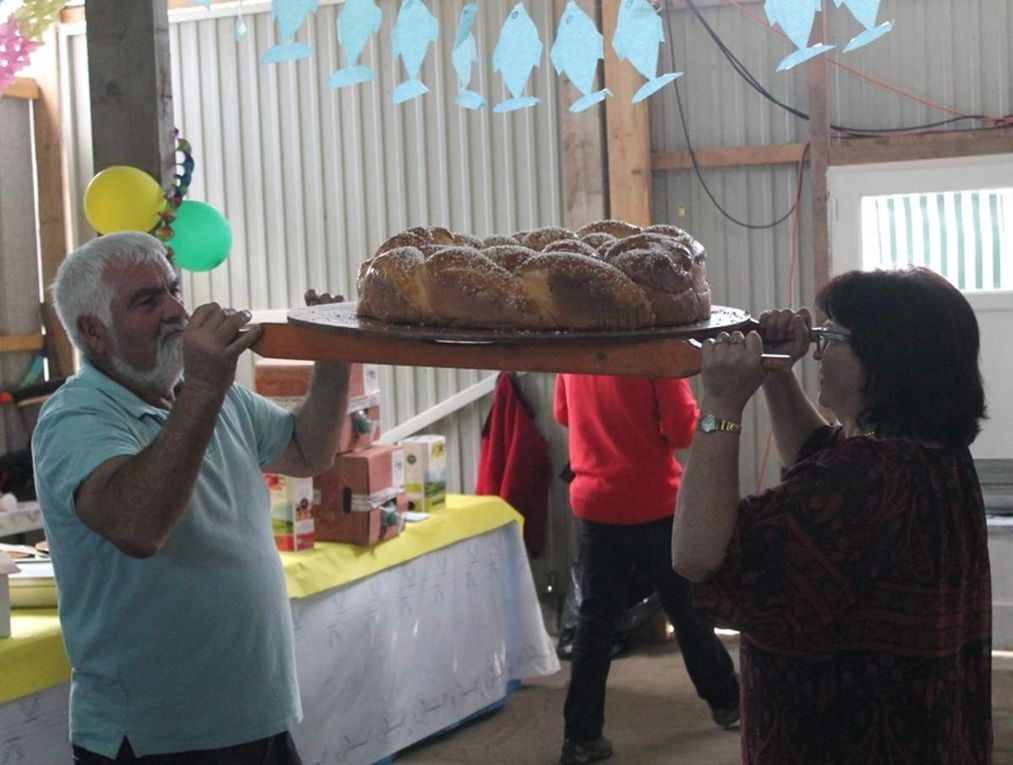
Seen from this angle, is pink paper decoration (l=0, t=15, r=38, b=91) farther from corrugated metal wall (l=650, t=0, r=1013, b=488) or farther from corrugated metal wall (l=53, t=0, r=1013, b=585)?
corrugated metal wall (l=650, t=0, r=1013, b=488)

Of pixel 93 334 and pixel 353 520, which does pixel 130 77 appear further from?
pixel 353 520

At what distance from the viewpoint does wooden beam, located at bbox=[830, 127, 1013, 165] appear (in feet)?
16.5

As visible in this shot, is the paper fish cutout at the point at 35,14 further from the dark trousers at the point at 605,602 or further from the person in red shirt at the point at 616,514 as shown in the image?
the dark trousers at the point at 605,602

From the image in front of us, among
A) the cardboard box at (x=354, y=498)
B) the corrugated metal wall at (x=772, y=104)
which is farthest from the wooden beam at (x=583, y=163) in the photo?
the cardboard box at (x=354, y=498)

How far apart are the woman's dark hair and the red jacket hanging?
12.4 feet

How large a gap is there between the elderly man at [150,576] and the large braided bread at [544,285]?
0.36 metres

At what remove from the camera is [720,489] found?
1.68 meters

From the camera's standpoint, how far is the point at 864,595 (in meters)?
1.73

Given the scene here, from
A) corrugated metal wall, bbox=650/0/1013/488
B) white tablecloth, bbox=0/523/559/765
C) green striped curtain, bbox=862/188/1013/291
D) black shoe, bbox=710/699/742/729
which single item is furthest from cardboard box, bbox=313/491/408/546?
green striped curtain, bbox=862/188/1013/291

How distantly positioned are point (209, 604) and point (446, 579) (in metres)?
2.21

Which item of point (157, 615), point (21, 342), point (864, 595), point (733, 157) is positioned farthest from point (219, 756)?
point (21, 342)

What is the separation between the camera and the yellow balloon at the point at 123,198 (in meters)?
2.87

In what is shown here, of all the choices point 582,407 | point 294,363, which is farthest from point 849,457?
point 582,407

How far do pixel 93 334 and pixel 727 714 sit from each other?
2.79 m
